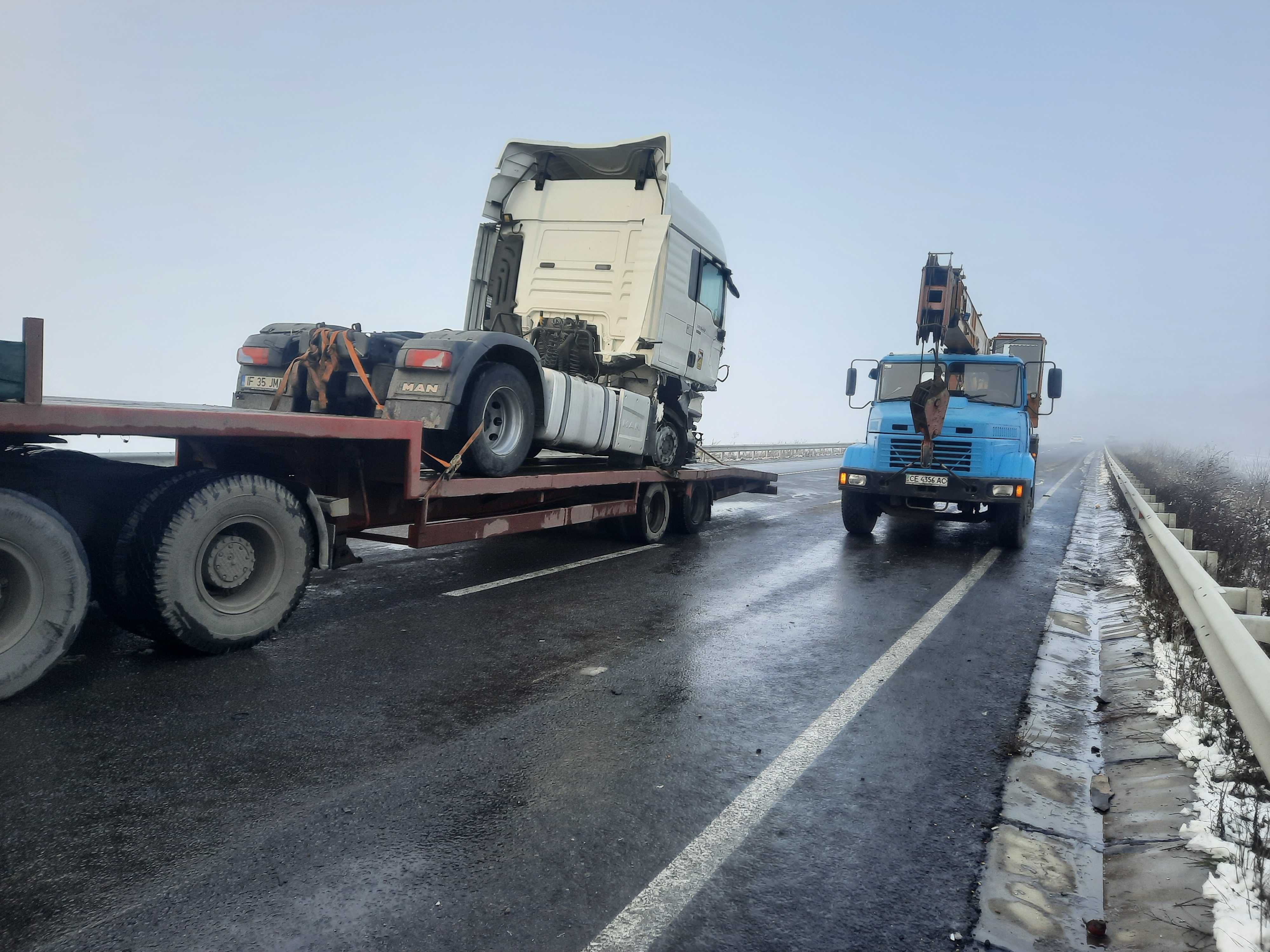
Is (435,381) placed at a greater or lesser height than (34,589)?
greater

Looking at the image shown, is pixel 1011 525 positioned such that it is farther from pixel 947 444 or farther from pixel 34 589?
pixel 34 589

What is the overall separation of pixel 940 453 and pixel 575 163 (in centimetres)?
544

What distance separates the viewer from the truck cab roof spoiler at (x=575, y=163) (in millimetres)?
9094

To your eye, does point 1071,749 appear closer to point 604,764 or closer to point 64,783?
point 604,764

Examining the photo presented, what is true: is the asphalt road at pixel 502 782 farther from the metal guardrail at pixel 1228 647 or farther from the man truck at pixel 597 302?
the man truck at pixel 597 302

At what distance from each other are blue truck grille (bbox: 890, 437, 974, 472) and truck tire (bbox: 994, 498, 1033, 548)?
722 millimetres

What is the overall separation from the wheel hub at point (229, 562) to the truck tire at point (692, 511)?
606 centimetres

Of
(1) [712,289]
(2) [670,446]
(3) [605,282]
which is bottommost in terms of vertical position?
(2) [670,446]

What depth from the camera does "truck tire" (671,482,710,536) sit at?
10.4 metres

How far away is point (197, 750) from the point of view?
11.7 feet

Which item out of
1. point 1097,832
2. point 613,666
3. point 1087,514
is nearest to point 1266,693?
point 1097,832

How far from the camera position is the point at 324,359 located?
20.2ft

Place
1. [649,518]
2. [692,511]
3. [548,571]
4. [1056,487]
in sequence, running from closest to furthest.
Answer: [548,571]
[649,518]
[692,511]
[1056,487]

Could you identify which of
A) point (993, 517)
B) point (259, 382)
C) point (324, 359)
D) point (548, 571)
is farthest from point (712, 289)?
point (259, 382)
